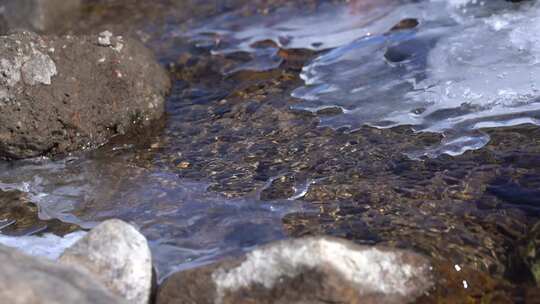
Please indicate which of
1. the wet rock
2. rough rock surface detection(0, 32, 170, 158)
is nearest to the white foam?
rough rock surface detection(0, 32, 170, 158)

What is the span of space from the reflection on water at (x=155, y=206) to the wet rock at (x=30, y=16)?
325cm

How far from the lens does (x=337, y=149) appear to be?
485cm

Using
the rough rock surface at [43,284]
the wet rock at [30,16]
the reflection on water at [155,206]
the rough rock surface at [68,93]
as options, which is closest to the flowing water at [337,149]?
the reflection on water at [155,206]

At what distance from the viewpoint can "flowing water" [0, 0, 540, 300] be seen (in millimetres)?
4016

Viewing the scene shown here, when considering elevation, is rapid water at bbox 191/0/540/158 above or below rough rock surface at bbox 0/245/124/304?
below

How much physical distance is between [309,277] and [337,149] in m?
1.64

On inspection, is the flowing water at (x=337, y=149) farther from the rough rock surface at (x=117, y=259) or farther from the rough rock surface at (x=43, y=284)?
the rough rock surface at (x=43, y=284)

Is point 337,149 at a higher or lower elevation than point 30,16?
lower

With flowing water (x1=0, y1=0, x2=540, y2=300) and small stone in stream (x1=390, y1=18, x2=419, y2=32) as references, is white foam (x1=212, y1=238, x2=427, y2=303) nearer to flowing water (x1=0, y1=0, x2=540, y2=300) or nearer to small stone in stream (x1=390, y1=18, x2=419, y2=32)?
flowing water (x1=0, y1=0, x2=540, y2=300)

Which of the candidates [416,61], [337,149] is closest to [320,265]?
[337,149]

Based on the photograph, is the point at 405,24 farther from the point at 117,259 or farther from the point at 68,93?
the point at 117,259

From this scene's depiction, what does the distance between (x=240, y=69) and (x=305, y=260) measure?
10.9 ft

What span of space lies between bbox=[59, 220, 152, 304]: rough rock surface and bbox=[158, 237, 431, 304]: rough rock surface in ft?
0.43

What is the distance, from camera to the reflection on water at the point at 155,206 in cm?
396
